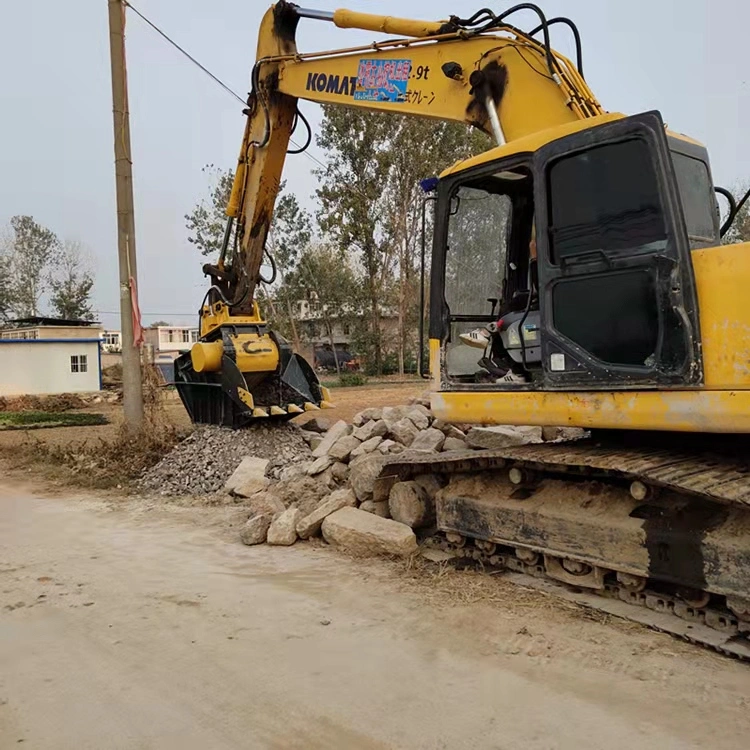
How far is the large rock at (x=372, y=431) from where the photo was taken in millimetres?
7996

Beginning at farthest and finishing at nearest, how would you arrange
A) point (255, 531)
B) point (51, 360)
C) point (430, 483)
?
point (51, 360), point (255, 531), point (430, 483)

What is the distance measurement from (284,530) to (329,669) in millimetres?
2441

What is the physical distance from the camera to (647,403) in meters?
3.80

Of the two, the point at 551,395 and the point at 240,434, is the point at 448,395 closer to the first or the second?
the point at 551,395

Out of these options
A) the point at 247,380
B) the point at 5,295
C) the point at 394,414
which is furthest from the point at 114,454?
the point at 5,295

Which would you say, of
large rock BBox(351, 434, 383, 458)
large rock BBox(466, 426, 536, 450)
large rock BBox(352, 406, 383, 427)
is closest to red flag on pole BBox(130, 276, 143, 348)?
large rock BBox(352, 406, 383, 427)

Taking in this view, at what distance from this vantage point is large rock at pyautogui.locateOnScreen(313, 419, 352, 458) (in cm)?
814

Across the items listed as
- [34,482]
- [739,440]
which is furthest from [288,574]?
[34,482]

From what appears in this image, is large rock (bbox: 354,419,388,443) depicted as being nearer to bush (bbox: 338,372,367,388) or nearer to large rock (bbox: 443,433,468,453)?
large rock (bbox: 443,433,468,453)

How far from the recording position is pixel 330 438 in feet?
28.3

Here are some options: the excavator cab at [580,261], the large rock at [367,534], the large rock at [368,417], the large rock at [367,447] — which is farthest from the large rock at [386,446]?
the excavator cab at [580,261]

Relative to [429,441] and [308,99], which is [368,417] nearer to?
[429,441]

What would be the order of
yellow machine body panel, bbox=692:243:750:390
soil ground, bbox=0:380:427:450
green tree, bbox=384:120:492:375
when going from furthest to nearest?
green tree, bbox=384:120:492:375 → soil ground, bbox=0:380:427:450 → yellow machine body panel, bbox=692:243:750:390

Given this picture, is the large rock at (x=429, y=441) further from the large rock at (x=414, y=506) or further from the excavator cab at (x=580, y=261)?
the excavator cab at (x=580, y=261)
